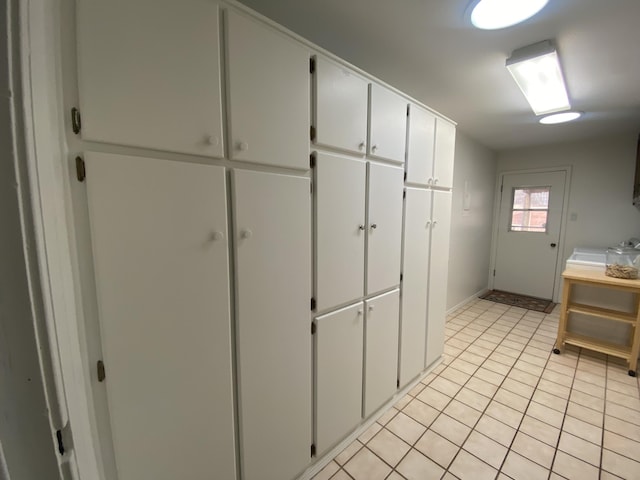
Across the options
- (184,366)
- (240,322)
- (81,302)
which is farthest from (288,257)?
(81,302)

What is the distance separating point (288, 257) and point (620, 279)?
10.1ft

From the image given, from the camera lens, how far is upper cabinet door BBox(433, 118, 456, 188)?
207 cm

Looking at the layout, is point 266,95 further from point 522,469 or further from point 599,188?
point 599,188

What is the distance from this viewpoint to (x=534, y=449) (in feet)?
5.11

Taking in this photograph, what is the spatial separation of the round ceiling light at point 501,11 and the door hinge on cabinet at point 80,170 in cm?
180

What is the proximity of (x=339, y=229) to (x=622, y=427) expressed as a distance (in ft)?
7.68

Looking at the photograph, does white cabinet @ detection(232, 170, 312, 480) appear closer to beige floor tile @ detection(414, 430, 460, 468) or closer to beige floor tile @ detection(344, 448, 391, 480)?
beige floor tile @ detection(344, 448, 391, 480)

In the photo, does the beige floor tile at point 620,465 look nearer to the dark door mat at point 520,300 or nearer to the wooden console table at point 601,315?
the wooden console table at point 601,315

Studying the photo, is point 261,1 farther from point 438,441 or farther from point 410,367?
point 438,441

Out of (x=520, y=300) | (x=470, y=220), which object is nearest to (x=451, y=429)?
(x=470, y=220)

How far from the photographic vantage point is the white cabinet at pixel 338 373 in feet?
4.52

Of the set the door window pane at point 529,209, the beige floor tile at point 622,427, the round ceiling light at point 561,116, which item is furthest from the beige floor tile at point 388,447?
the door window pane at point 529,209

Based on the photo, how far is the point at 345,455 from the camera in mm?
1533

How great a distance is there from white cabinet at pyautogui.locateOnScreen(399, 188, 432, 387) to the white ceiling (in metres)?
0.93
